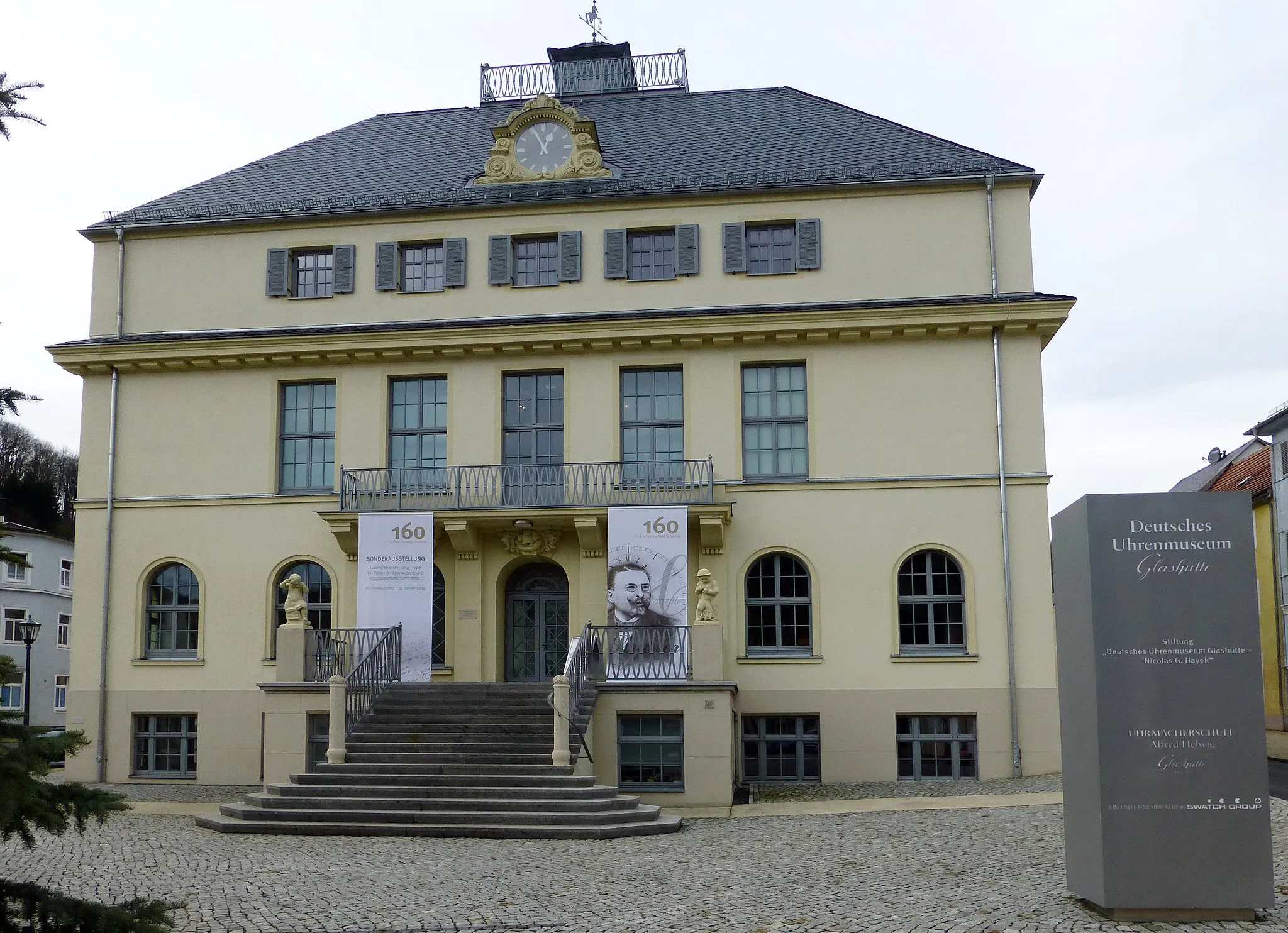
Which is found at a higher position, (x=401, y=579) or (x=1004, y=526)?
(x=1004, y=526)

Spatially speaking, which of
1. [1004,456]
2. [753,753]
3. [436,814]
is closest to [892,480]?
[1004,456]

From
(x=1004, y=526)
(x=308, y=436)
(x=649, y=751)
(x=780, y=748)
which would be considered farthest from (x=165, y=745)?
(x=1004, y=526)

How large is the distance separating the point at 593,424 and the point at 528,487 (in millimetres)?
1615

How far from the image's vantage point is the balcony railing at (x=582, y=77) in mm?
31406

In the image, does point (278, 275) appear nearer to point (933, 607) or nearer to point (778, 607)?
point (778, 607)

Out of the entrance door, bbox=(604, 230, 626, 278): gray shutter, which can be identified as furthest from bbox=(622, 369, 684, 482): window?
the entrance door

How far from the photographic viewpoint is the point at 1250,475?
4612 centimetres

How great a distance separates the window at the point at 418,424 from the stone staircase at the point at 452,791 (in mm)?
5541

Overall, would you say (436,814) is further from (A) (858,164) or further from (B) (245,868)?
(A) (858,164)

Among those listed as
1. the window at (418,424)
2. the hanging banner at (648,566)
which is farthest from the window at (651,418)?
the window at (418,424)

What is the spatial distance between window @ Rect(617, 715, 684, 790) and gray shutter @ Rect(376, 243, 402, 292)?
9.38 metres

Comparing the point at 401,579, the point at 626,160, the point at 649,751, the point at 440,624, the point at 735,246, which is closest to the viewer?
the point at 649,751

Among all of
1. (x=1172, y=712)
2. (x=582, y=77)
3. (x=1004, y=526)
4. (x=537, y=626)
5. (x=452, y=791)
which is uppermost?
(x=582, y=77)

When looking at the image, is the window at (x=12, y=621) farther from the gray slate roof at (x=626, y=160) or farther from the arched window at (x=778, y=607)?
the arched window at (x=778, y=607)
